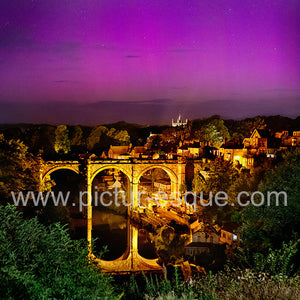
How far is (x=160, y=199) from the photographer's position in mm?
35156

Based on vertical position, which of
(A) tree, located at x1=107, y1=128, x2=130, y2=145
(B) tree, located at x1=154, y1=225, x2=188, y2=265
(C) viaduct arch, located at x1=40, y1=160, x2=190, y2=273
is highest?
(A) tree, located at x1=107, y1=128, x2=130, y2=145

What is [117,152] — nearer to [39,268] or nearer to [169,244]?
[169,244]

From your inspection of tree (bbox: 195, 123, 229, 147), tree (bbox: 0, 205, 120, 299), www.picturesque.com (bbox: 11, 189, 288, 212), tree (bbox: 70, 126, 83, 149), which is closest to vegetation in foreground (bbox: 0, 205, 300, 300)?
tree (bbox: 0, 205, 120, 299)

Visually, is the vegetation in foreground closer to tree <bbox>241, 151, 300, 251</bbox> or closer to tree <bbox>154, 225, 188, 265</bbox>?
tree <bbox>241, 151, 300, 251</bbox>

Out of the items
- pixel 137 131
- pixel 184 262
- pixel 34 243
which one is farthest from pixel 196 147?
pixel 137 131

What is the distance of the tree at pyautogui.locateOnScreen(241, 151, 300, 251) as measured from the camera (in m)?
13.8

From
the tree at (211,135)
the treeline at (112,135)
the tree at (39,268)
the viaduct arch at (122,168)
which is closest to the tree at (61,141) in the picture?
the treeline at (112,135)

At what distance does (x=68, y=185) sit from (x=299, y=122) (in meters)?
41.8

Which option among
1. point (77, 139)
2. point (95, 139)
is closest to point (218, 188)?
point (95, 139)

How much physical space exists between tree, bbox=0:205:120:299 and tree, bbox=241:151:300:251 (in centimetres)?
789

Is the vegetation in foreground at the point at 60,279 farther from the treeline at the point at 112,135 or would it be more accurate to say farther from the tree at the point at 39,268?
the treeline at the point at 112,135

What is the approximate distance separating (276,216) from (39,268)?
33.2 ft

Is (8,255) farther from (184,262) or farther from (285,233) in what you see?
(184,262)

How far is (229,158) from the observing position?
3616 centimetres
